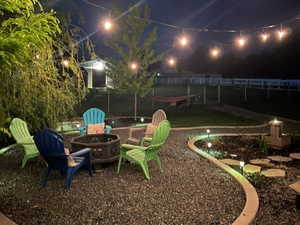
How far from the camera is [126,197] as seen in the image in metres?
3.62

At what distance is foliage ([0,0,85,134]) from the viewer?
A: 2.71 meters

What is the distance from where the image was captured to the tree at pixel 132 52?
9.88m

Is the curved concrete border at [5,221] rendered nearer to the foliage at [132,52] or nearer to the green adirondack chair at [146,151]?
the green adirondack chair at [146,151]

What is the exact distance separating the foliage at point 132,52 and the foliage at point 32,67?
3.51 m

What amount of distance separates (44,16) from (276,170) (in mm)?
4190

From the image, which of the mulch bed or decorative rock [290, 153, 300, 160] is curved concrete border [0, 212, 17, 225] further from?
decorative rock [290, 153, 300, 160]

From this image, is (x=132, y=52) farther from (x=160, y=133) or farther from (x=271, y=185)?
→ (x=271, y=185)

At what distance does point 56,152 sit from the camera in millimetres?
3918

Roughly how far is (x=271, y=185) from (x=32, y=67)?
169 inches

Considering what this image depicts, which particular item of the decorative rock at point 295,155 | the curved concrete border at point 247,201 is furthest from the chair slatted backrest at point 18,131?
the decorative rock at point 295,155

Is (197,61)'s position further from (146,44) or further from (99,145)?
(99,145)

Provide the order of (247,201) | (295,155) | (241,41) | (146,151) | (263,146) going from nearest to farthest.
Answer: (247,201) < (146,151) < (295,155) < (263,146) < (241,41)

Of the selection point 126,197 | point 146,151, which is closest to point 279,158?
point 146,151

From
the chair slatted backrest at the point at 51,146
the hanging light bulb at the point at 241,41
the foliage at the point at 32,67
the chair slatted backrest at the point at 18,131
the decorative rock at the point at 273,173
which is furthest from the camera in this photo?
the hanging light bulb at the point at 241,41
